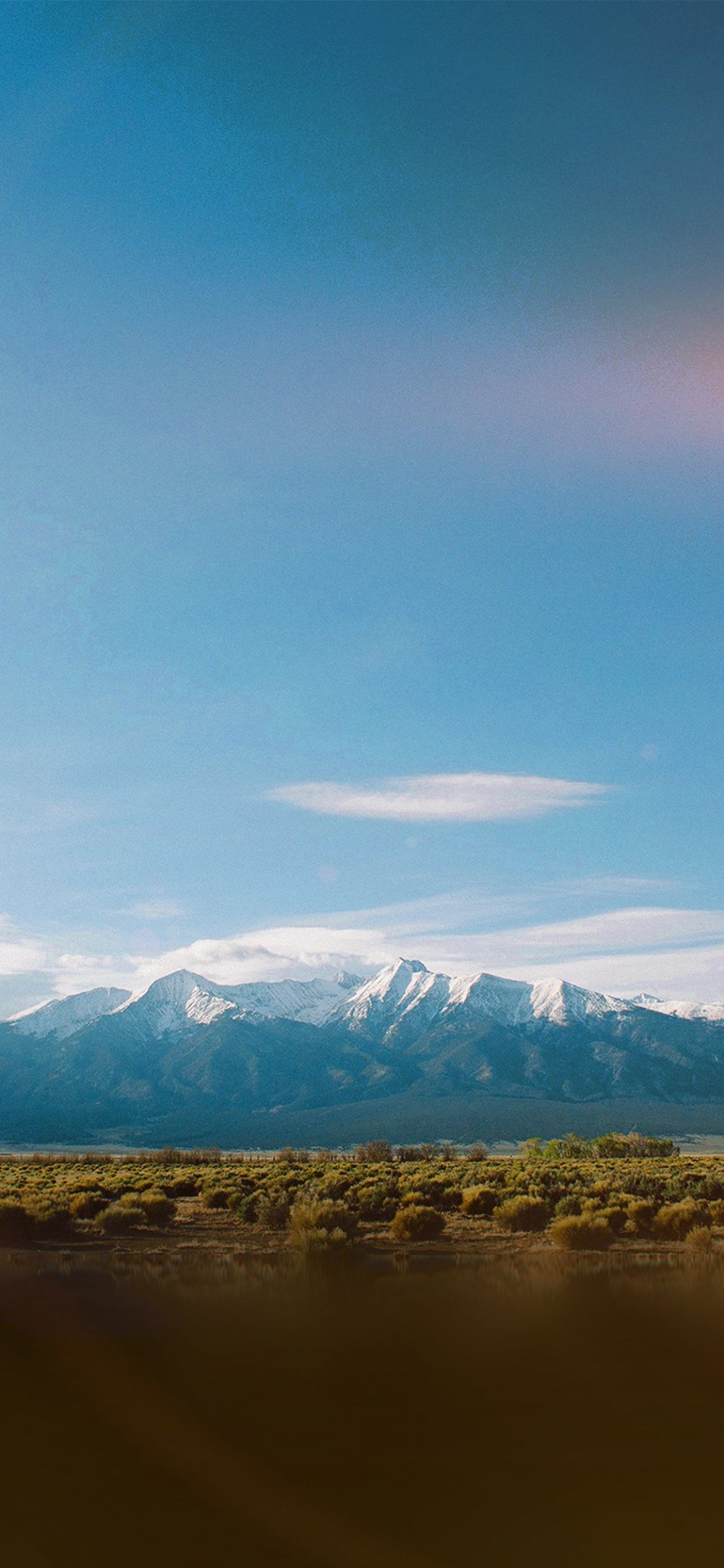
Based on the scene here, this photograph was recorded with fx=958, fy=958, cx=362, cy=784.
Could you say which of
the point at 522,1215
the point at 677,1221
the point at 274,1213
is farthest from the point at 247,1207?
the point at 677,1221

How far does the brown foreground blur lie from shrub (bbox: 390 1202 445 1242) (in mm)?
7632

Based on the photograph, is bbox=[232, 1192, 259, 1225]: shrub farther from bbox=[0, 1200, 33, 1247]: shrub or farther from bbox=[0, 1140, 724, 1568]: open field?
bbox=[0, 1200, 33, 1247]: shrub

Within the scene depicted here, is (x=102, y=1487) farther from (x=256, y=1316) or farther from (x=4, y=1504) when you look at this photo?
(x=256, y=1316)

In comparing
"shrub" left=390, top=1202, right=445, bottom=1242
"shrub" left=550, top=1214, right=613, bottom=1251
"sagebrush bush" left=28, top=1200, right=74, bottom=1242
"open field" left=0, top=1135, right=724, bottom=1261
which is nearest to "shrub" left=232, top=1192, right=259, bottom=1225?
"open field" left=0, top=1135, right=724, bottom=1261

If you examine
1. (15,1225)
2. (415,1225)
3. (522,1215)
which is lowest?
(522,1215)

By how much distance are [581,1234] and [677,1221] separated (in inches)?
152

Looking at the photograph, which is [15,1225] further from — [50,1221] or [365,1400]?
[365,1400]

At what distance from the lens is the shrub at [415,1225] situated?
23.9 metres

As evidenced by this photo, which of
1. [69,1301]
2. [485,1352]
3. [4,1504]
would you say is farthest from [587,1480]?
[69,1301]

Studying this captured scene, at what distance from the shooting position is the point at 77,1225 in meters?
27.1

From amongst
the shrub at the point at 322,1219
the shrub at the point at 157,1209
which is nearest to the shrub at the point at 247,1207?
the shrub at the point at 157,1209

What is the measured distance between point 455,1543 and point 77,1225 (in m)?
22.4

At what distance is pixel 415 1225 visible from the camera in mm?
24188

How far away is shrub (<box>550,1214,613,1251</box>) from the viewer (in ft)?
73.7
